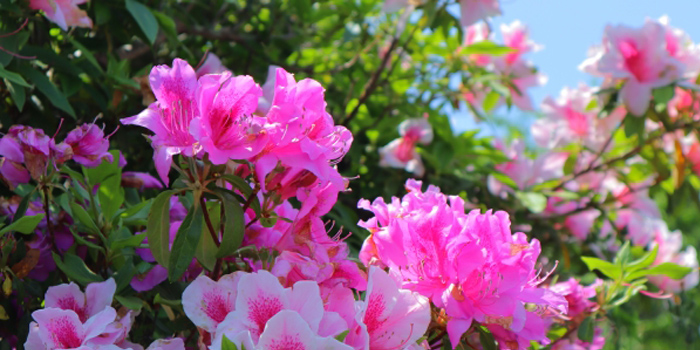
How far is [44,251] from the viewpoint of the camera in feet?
2.91

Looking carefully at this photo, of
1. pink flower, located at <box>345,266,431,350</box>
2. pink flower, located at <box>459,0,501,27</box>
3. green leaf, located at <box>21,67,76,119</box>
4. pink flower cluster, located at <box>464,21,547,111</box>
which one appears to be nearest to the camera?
pink flower, located at <box>345,266,431,350</box>

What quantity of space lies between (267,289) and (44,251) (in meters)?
0.38

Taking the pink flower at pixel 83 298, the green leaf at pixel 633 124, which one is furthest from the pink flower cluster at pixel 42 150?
the green leaf at pixel 633 124

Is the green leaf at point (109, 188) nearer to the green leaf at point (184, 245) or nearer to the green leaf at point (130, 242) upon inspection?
the green leaf at point (130, 242)

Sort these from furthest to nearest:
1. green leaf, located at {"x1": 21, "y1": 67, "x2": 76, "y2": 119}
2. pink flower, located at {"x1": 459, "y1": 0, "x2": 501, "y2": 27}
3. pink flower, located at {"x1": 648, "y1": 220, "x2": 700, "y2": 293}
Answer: pink flower, located at {"x1": 648, "y1": 220, "x2": 700, "y2": 293}
pink flower, located at {"x1": 459, "y1": 0, "x2": 501, "y2": 27}
green leaf, located at {"x1": 21, "y1": 67, "x2": 76, "y2": 119}

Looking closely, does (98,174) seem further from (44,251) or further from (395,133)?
(395,133)

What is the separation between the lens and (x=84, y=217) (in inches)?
32.4

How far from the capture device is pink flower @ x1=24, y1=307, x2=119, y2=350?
69 cm

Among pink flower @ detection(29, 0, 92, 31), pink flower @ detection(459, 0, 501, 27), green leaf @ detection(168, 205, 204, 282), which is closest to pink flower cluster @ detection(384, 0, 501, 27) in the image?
pink flower @ detection(459, 0, 501, 27)

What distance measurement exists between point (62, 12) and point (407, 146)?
2.61 feet

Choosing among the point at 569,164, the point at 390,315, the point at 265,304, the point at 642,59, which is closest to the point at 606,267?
the point at 390,315

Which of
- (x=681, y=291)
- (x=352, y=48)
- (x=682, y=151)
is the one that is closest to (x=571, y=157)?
(x=682, y=151)

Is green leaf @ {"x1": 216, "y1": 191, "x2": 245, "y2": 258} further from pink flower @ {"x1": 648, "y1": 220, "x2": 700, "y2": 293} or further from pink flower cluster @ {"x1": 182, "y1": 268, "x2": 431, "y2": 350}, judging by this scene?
pink flower @ {"x1": 648, "y1": 220, "x2": 700, "y2": 293}

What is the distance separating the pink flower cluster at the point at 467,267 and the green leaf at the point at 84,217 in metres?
0.33
